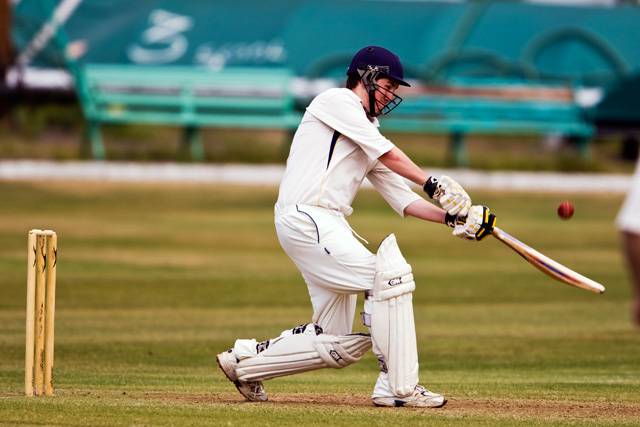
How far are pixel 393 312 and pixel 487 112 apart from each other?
63.8ft

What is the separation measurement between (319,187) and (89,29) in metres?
21.2

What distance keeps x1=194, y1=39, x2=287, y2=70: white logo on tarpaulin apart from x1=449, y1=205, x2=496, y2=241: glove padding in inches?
802

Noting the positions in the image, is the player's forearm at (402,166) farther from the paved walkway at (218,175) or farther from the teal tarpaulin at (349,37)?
the teal tarpaulin at (349,37)

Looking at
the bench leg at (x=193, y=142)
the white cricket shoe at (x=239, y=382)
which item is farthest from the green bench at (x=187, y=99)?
the white cricket shoe at (x=239, y=382)

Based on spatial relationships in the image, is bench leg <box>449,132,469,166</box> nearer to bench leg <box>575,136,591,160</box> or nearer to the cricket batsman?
bench leg <box>575,136,591,160</box>

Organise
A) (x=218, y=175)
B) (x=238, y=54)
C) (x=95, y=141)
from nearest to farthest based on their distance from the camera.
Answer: (x=218, y=175) → (x=95, y=141) → (x=238, y=54)

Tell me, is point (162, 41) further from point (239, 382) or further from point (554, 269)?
point (554, 269)

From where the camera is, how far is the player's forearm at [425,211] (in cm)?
700

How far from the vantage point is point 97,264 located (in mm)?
15859

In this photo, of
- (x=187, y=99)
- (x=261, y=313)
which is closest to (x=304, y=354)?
(x=261, y=313)

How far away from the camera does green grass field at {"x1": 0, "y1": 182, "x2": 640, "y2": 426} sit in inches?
270

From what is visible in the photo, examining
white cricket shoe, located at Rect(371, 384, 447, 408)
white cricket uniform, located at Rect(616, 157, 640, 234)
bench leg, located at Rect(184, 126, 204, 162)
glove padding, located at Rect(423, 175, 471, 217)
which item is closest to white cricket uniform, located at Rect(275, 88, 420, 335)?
glove padding, located at Rect(423, 175, 471, 217)

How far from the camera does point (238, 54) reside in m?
27.0

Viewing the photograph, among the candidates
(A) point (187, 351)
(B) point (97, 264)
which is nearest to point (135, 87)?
(B) point (97, 264)
